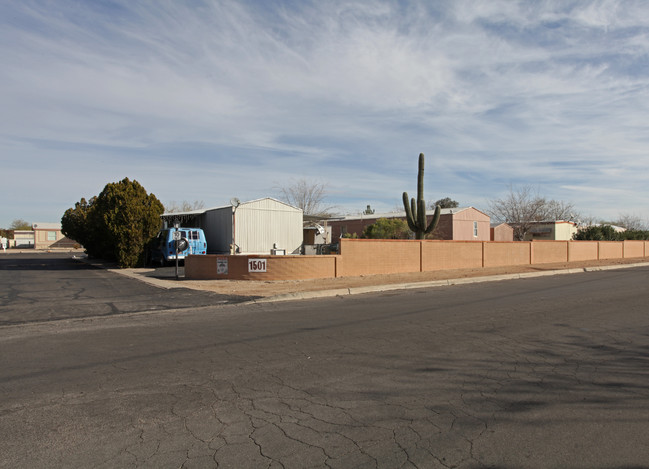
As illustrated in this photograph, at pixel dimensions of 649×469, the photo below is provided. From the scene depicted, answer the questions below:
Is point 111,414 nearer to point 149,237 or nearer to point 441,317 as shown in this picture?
point 441,317

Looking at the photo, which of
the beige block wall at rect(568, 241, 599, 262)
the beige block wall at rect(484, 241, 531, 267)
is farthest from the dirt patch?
the beige block wall at rect(568, 241, 599, 262)

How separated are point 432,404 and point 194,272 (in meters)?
17.0

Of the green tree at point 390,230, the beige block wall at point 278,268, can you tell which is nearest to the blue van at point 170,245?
the beige block wall at point 278,268

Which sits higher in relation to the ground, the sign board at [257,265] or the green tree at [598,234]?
the green tree at [598,234]

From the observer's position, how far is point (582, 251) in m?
37.2

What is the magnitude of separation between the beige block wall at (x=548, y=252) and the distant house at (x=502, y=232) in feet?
65.8

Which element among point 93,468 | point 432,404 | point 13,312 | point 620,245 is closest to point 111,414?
point 93,468

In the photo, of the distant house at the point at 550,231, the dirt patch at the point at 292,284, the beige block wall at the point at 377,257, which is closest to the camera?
the dirt patch at the point at 292,284

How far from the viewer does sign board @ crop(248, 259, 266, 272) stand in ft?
61.0

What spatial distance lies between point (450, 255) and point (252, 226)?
1383cm

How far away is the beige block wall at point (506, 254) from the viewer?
27672mm

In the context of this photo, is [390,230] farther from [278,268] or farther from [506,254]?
[278,268]

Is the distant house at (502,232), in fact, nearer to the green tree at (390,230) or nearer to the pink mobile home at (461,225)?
the pink mobile home at (461,225)

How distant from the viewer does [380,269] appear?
21.4 metres
